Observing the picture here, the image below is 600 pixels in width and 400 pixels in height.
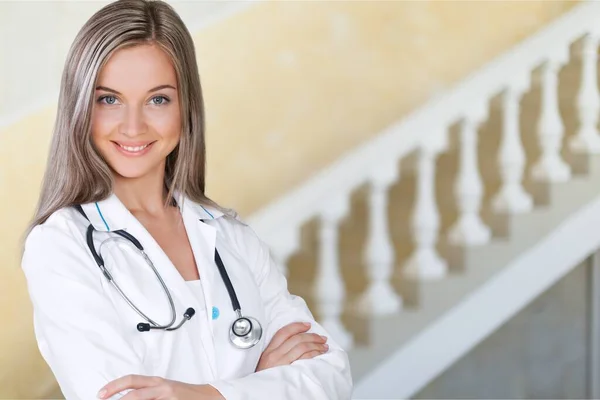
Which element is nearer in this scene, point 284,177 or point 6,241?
point 6,241

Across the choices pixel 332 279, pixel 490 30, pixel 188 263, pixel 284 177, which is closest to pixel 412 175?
pixel 284 177

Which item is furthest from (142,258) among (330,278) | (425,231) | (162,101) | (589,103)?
(589,103)

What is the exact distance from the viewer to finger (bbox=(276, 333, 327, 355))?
4.97 ft

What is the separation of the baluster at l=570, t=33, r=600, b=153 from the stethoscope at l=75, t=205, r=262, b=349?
1.94m

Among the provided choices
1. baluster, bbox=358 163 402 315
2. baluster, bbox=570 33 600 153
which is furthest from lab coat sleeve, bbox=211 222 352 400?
baluster, bbox=570 33 600 153

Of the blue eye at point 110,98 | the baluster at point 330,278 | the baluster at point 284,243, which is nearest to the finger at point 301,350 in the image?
the blue eye at point 110,98

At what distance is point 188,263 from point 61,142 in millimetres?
282

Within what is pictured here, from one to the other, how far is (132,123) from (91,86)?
8 cm

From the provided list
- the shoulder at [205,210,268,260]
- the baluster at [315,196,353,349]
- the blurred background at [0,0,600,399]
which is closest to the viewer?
the shoulder at [205,210,268,260]

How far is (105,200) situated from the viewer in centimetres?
146

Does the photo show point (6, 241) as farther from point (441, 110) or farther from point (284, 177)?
point (441, 110)

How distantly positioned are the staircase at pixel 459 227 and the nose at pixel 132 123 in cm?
128

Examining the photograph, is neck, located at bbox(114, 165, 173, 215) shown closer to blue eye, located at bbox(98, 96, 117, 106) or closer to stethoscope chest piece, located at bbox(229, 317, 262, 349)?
blue eye, located at bbox(98, 96, 117, 106)

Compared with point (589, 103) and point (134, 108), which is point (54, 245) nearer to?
point (134, 108)
